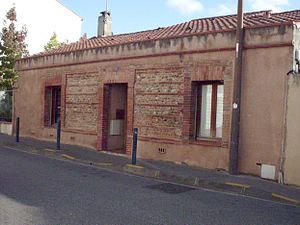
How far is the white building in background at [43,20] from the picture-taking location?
30.6m

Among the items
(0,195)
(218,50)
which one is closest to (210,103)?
(218,50)

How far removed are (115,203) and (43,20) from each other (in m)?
28.8

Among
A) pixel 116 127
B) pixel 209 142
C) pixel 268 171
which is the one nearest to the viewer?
pixel 268 171

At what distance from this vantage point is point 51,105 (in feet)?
55.1

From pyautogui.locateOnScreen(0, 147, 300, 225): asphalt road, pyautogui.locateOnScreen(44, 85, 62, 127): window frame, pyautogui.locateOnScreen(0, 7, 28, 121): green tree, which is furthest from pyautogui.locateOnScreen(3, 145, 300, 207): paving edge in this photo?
pyautogui.locateOnScreen(0, 7, 28, 121): green tree

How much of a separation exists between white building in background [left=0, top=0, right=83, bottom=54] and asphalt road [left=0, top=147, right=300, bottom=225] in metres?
23.6

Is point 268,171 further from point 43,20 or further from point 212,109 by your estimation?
point 43,20

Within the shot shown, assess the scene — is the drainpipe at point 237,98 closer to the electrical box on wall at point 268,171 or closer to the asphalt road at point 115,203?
the electrical box on wall at point 268,171

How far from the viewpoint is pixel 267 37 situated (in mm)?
9367

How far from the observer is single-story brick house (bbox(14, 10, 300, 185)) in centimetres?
915

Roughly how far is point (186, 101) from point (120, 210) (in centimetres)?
542

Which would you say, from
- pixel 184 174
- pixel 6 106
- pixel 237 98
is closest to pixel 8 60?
pixel 6 106

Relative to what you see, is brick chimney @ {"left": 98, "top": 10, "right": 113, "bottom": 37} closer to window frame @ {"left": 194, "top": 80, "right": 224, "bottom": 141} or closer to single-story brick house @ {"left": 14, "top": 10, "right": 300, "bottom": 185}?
single-story brick house @ {"left": 14, "top": 10, "right": 300, "bottom": 185}

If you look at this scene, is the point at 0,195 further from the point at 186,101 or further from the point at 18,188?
the point at 186,101
